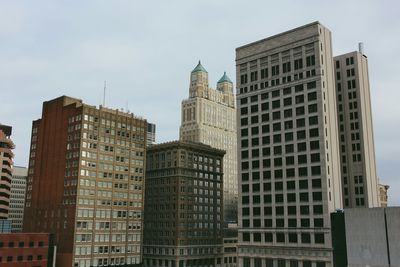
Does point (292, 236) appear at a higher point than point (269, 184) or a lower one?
lower

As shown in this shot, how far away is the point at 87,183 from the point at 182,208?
4698 cm

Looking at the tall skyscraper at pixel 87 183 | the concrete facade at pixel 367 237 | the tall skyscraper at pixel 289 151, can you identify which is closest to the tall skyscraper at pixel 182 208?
the tall skyscraper at pixel 87 183

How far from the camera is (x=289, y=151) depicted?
373ft

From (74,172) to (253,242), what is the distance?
2479 inches

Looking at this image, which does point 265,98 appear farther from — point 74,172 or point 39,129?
point 39,129

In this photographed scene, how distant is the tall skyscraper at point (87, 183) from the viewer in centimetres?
13625

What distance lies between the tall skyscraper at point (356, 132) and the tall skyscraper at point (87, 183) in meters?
73.2

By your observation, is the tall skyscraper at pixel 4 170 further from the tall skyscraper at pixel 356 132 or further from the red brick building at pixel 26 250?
the tall skyscraper at pixel 356 132

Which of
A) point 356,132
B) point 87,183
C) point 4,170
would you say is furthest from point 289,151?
point 4,170

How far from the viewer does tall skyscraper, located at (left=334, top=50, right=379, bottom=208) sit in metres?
120

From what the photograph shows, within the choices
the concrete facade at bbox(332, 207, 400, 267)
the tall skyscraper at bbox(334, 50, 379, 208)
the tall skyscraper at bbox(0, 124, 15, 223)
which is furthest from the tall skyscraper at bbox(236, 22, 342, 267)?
the tall skyscraper at bbox(0, 124, 15, 223)

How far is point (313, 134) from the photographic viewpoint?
110 meters

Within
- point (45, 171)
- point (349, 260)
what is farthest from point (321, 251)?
point (45, 171)

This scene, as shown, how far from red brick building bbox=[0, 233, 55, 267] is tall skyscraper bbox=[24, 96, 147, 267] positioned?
4876 mm
